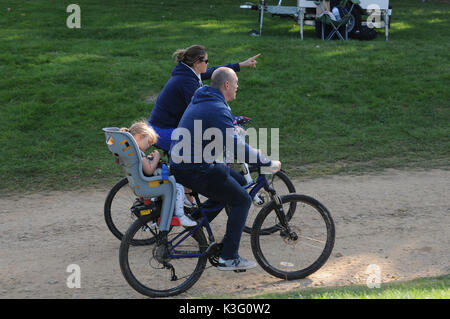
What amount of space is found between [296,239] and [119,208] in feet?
6.42

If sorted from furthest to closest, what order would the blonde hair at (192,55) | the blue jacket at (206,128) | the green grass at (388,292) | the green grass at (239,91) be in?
the green grass at (239,91)
the blonde hair at (192,55)
the blue jacket at (206,128)
the green grass at (388,292)

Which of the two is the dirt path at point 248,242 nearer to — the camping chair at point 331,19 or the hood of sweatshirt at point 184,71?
the hood of sweatshirt at point 184,71

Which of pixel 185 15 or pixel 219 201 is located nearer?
pixel 219 201

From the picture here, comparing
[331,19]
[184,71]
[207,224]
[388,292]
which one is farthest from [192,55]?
[331,19]

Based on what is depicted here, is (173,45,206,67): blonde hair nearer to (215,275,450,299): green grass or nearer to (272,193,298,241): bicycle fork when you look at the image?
(272,193,298,241): bicycle fork

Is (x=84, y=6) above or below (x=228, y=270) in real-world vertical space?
above

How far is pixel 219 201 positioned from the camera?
17.4 feet

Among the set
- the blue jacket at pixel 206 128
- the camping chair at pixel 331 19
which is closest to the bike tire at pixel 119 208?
the blue jacket at pixel 206 128

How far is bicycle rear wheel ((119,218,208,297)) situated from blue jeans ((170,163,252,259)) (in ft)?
0.83

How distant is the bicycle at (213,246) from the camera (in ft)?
16.8
